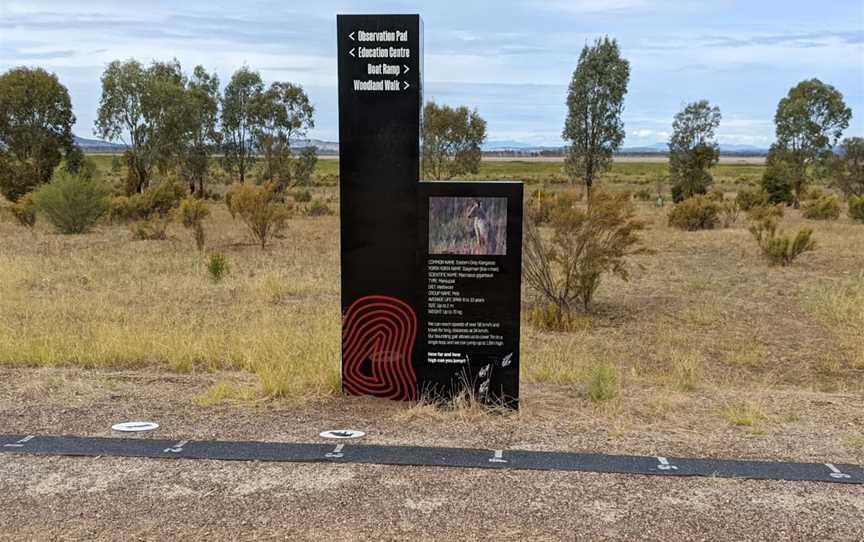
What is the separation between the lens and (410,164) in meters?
6.09

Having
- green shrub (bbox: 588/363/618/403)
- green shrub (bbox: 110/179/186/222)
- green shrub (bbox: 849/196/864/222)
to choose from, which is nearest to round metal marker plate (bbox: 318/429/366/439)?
green shrub (bbox: 588/363/618/403)

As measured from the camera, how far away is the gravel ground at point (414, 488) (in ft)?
13.5

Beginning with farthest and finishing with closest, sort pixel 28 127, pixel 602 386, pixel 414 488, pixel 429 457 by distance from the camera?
pixel 28 127 < pixel 602 386 < pixel 429 457 < pixel 414 488

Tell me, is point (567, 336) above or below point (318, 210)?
below

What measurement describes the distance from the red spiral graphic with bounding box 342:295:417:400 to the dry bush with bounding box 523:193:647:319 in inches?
258

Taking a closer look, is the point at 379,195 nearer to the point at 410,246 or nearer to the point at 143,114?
the point at 410,246

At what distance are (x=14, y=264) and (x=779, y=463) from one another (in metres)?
14.7

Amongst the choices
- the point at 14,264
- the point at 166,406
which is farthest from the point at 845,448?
the point at 14,264

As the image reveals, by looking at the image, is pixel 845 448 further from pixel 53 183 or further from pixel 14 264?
pixel 53 183

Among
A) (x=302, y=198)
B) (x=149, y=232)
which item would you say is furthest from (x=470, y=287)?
(x=302, y=198)

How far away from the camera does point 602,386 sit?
6617mm

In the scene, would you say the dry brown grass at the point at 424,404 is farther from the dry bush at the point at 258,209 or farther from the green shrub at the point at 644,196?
the green shrub at the point at 644,196

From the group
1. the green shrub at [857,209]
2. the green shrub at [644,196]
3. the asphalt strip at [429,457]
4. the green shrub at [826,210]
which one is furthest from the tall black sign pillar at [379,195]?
the green shrub at [644,196]

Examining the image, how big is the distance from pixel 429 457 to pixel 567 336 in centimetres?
640
